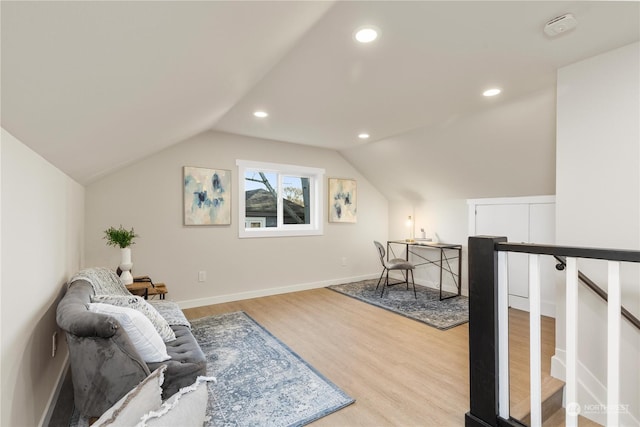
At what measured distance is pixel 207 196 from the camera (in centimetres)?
402

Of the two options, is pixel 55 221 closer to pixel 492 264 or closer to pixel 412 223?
pixel 492 264

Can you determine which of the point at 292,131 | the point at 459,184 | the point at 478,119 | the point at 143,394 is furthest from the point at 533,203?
the point at 143,394

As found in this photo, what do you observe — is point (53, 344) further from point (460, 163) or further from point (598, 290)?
point (460, 163)

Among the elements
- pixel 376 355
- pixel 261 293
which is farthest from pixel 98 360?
pixel 261 293

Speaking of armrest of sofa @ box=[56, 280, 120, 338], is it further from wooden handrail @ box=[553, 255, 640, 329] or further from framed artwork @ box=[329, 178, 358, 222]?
framed artwork @ box=[329, 178, 358, 222]

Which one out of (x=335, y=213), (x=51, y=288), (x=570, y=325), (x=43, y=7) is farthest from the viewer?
(x=335, y=213)

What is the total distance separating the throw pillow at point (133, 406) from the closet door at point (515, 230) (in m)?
4.20

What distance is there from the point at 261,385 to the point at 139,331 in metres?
→ 1.00

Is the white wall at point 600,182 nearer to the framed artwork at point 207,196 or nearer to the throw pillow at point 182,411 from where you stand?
the throw pillow at point 182,411

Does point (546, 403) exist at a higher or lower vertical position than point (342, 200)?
lower

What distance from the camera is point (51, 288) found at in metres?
1.88

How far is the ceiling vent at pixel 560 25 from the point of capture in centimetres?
166

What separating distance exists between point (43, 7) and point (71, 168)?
79.2 inches

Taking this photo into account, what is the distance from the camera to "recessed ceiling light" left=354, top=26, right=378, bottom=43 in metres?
1.77
